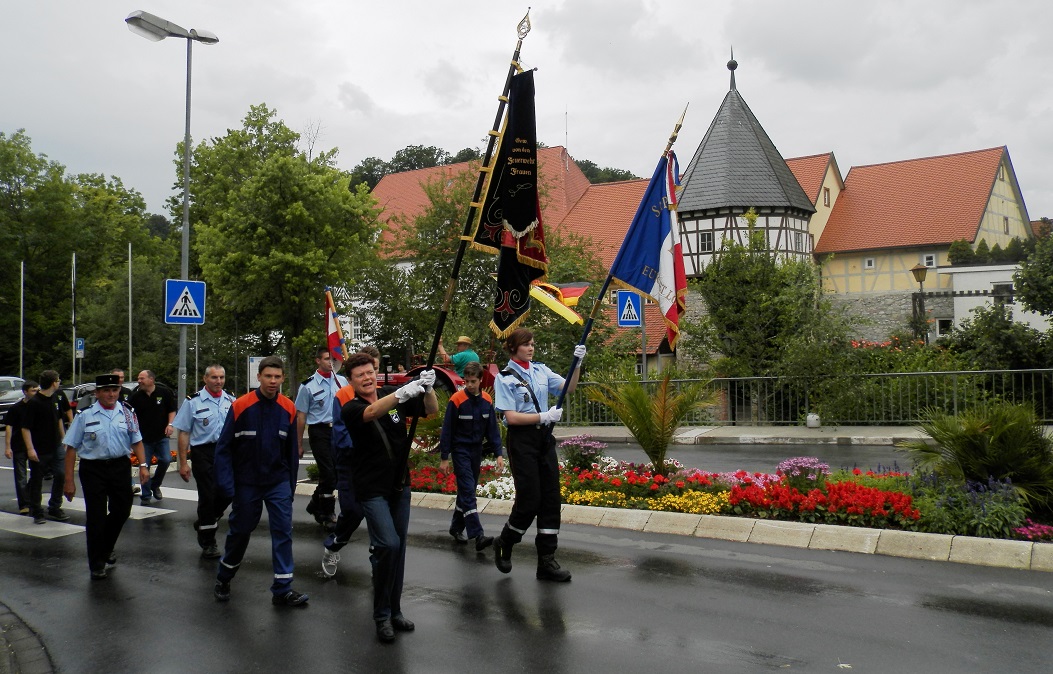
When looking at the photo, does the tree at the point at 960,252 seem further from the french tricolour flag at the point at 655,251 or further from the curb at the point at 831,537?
the french tricolour flag at the point at 655,251

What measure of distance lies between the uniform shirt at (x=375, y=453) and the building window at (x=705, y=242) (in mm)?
33074

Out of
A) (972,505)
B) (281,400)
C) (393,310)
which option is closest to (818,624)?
(972,505)

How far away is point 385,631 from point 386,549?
0.51 metres

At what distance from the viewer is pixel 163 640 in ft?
20.2

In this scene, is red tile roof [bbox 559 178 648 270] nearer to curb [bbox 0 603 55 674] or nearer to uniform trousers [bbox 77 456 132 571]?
uniform trousers [bbox 77 456 132 571]

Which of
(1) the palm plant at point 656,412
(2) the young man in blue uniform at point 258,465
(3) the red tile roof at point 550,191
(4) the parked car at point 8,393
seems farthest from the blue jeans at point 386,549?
(3) the red tile roof at point 550,191

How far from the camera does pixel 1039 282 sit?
65.8ft

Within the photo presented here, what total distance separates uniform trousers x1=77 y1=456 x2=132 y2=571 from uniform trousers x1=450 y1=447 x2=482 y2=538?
2929mm

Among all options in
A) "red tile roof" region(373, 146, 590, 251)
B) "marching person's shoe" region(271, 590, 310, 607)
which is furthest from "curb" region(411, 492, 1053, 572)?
"red tile roof" region(373, 146, 590, 251)

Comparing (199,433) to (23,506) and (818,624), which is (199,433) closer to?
(23,506)

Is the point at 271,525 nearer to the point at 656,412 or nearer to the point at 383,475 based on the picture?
the point at 383,475

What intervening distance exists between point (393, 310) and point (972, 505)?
20.9m

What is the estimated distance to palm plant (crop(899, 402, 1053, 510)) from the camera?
26.6 feet

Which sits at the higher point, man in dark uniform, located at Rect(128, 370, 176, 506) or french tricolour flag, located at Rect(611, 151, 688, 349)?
french tricolour flag, located at Rect(611, 151, 688, 349)
